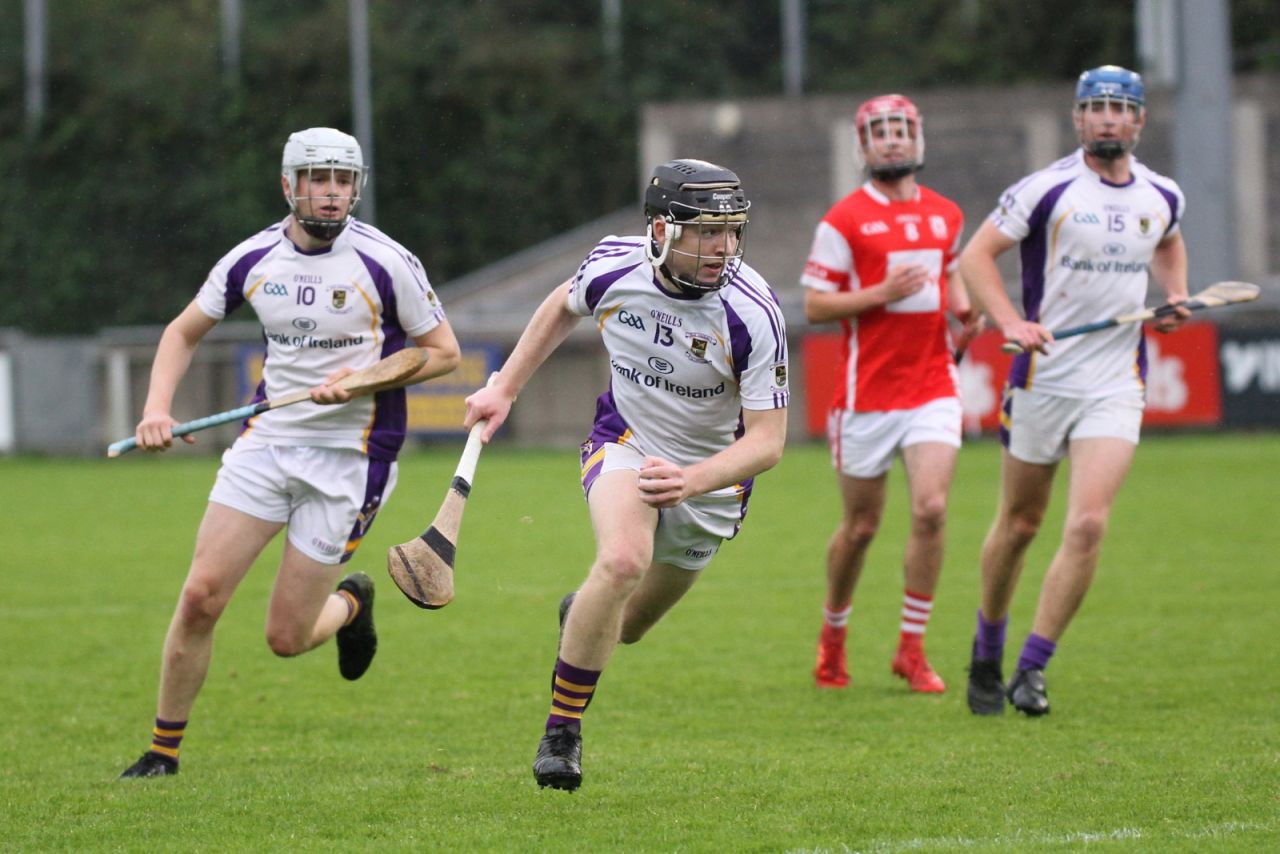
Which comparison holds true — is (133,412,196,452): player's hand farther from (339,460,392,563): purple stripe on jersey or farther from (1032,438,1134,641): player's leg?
(1032,438,1134,641): player's leg

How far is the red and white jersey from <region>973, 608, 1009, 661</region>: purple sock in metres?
1.00

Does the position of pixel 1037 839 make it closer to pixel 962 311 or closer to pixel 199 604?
pixel 199 604

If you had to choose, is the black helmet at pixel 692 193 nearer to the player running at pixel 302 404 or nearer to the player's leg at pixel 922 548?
the player running at pixel 302 404

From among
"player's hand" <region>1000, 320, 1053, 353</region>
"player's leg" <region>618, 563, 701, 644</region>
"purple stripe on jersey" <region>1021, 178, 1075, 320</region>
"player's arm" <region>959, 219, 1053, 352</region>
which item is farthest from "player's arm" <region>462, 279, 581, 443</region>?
"purple stripe on jersey" <region>1021, 178, 1075, 320</region>

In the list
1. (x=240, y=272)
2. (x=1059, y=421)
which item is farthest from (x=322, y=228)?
(x=1059, y=421)

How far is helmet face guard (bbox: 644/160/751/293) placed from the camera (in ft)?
16.8

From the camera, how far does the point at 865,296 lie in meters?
7.43

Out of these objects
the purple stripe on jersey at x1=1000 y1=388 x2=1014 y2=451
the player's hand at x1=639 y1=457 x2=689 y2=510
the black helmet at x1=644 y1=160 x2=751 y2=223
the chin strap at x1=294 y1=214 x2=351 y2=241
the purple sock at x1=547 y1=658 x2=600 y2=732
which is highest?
the black helmet at x1=644 y1=160 x2=751 y2=223

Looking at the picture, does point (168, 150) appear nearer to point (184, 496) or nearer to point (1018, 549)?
point (184, 496)

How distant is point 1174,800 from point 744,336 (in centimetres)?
182

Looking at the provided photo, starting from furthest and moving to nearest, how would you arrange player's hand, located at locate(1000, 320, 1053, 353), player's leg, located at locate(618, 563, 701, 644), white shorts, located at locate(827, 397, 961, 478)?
white shorts, located at locate(827, 397, 961, 478) < player's hand, located at locate(1000, 320, 1053, 353) < player's leg, located at locate(618, 563, 701, 644)

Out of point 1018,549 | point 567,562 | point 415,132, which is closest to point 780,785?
point 1018,549

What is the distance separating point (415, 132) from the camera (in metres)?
39.4

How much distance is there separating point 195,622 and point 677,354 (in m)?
1.90
